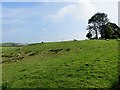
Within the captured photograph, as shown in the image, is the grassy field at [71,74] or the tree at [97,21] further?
the tree at [97,21]

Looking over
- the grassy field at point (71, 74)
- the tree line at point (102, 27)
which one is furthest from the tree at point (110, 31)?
the grassy field at point (71, 74)

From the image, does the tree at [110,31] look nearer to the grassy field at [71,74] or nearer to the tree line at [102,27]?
the tree line at [102,27]

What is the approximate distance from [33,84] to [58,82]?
232 centimetres

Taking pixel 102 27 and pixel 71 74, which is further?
pixel 102 27

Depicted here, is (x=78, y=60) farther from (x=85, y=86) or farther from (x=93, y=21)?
(x=93, y=21)

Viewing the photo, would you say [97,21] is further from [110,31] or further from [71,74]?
[71,74]

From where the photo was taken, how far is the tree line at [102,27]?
89375 millimetres

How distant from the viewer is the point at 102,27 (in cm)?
→ 9675

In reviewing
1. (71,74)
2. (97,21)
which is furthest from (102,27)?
(71,74)

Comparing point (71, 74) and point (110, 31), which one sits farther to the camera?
point (110, 31)

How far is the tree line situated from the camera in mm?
89375

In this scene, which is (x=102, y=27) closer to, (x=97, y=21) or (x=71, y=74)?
(x=97, y=21)

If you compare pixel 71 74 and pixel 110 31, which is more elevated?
pixel 110 31

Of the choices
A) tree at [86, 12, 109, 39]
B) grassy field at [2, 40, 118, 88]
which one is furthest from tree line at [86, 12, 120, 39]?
grassy field at [2, 40, 118, 88]
